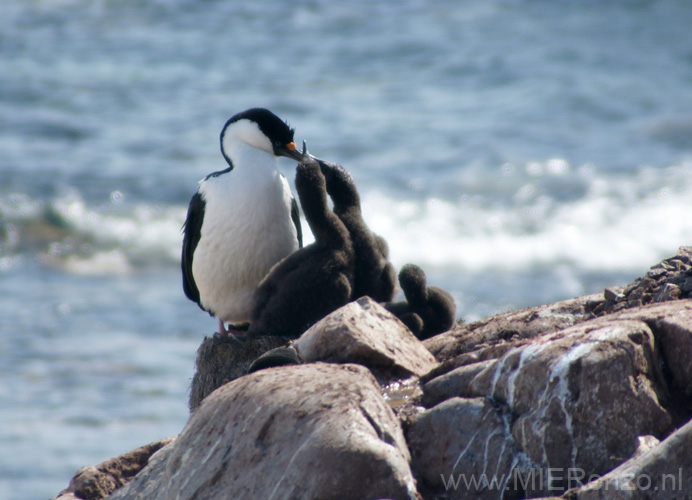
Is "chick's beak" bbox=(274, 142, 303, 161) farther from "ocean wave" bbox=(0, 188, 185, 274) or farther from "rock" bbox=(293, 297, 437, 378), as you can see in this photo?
"ocean wave" bbox=(0, 188, 185, 274)

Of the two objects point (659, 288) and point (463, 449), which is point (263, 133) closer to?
point (659, 288)

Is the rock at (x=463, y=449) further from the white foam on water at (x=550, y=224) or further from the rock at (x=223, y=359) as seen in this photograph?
the white foam on water at (x=550, y=224)

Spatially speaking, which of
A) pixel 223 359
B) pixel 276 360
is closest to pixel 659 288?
pixel 276 360

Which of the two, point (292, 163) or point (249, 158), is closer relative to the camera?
point (249, 158)

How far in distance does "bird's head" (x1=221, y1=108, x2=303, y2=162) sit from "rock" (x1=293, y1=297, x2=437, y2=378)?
1836 millimetres

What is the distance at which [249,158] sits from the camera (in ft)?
19.6

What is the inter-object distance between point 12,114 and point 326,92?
21.7ft

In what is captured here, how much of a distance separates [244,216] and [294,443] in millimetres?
2801

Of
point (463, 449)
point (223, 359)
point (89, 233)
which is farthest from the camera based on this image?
point (89, 233)

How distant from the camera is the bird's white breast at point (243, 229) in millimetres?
5875

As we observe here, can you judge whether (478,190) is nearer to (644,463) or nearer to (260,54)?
(260,54)

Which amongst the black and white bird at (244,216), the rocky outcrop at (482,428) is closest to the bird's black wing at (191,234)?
the black and white bird at (244,216)

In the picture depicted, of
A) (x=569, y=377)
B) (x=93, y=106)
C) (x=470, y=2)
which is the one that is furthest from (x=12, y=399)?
(x=470, y=2)

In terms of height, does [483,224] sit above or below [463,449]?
below
